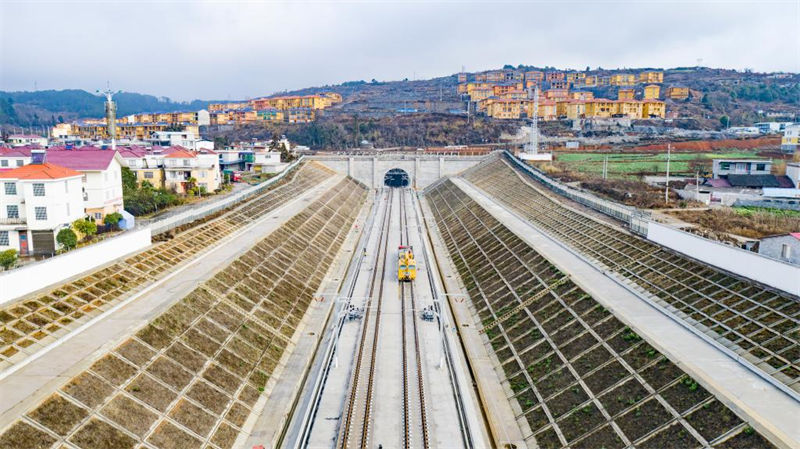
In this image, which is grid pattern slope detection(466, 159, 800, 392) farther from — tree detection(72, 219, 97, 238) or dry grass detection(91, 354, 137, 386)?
tree detection(72, 219, 97, 238)

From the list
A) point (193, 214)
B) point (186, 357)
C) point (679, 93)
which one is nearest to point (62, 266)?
point (186, 357)

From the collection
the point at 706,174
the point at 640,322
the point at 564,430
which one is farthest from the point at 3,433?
the point at 706,174

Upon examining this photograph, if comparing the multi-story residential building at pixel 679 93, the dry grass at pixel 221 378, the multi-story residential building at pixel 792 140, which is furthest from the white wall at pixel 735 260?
the multi-story residential building at pixel 679 93

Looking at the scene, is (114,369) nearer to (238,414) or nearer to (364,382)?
(238,414)

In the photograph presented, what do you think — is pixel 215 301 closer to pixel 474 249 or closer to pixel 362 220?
pixel 474 249

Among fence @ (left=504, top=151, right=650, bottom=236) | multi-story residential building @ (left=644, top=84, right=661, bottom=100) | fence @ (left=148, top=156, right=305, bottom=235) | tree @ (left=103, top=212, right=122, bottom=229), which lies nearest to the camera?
fence @ (left=148, top=156, right=305, bottom=235)

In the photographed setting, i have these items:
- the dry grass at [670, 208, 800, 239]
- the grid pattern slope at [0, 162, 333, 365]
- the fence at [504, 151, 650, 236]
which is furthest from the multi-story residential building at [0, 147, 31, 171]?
the dry grass at [670, 208, 800, 239]
